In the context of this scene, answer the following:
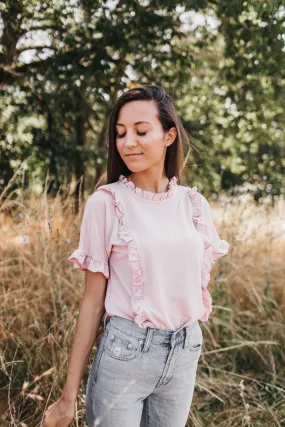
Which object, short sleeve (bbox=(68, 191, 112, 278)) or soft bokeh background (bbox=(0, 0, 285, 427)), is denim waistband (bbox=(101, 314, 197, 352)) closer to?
short sleeve (bbox=(68, 191, 112, 278))

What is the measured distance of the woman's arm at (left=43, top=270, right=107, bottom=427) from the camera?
1.42 meters

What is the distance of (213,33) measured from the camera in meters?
4.60

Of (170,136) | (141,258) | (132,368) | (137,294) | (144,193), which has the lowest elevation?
(132,368)

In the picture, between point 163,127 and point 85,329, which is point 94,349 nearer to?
point 85,329

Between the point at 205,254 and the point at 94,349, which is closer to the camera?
the point at 205,254

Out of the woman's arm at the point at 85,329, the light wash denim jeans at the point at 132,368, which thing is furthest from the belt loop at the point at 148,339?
the woman's arm at the point at 85,329

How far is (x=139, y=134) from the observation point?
4.94ft

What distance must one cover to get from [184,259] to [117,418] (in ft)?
1.69

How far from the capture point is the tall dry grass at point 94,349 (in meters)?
2.44

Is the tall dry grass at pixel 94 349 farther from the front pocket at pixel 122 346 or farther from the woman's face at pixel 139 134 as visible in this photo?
the woman's face at pixel 139 134

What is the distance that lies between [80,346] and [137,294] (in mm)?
238

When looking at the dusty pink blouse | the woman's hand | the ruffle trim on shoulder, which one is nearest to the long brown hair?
the dusty pink blouse

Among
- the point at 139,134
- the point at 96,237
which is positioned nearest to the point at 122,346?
the point at 96,237

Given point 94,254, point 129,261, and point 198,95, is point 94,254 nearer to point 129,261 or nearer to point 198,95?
point 129,261
